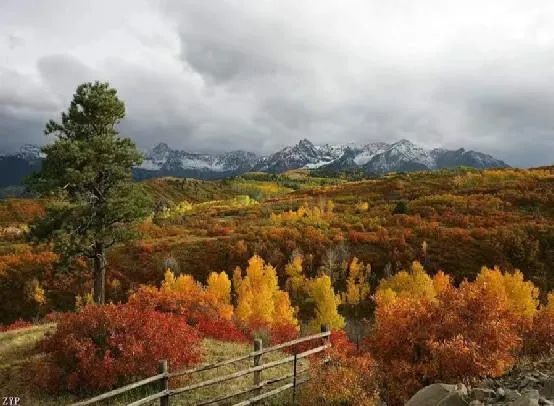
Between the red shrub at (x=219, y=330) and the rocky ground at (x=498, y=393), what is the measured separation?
16548mm

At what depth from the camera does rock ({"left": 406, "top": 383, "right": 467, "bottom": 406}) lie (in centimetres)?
1154

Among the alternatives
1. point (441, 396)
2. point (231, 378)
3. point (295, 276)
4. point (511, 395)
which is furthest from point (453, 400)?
point (295, 276)

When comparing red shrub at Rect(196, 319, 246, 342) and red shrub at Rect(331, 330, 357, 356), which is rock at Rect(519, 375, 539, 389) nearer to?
red shrub at Rect(331, 330, 357, 356)

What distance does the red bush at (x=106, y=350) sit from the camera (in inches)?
732

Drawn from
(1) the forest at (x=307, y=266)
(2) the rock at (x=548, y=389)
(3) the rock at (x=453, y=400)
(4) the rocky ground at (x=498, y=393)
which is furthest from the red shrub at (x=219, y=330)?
(2) the rock at (x=548, y=389)

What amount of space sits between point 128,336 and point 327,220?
80061mm

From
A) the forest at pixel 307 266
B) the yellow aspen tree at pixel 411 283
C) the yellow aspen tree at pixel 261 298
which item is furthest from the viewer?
the yellow aspen tree at pixel 411 283

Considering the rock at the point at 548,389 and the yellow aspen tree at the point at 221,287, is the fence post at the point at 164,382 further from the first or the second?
the yellow aspen tree at the point at 221,287

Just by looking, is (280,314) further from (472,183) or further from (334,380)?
(472,183)

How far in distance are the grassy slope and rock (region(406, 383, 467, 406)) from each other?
7.38m

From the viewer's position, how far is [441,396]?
12.0 m

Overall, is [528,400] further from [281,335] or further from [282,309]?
[282,309]

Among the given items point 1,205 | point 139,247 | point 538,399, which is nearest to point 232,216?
point 139,247

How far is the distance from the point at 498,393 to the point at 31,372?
17.7 meters
